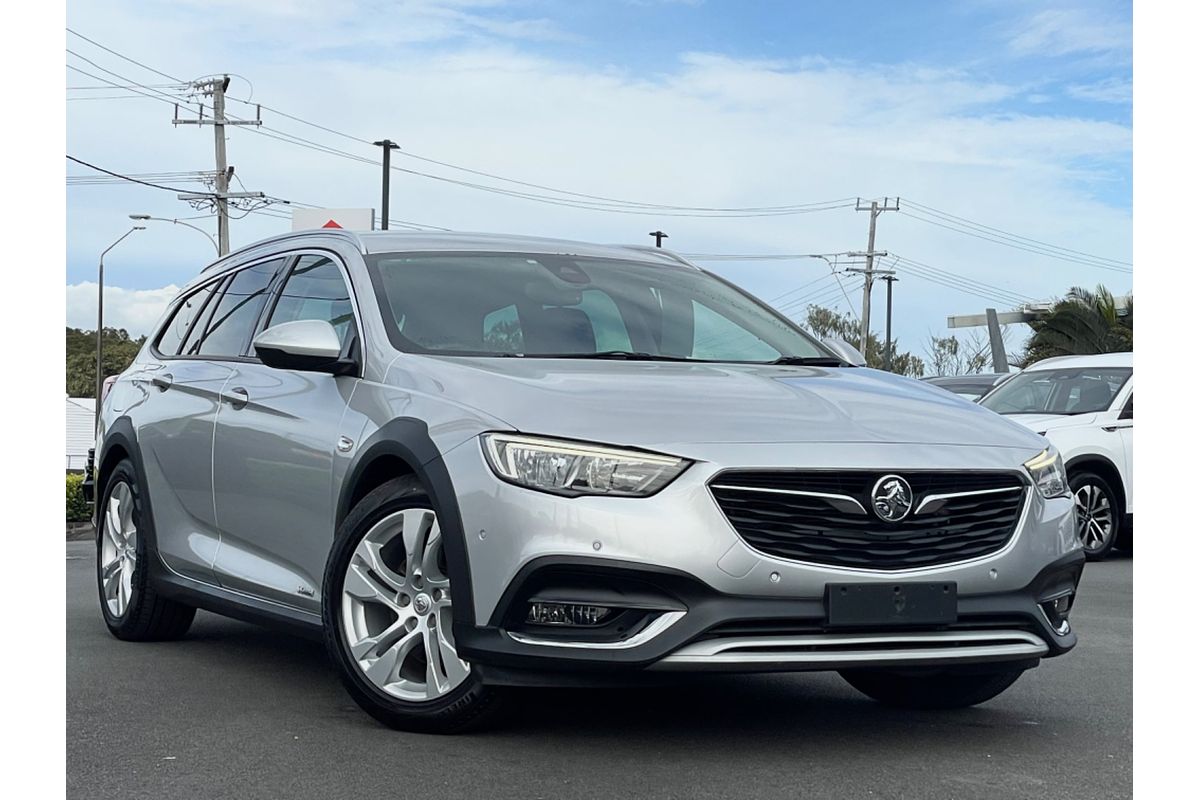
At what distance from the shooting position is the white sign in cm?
2877

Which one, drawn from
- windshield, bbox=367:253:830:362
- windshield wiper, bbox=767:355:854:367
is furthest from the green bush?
windshield wiper, bbox=767:355:854:367

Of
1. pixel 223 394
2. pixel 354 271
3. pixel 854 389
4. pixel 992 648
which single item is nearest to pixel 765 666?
pixel 992 648

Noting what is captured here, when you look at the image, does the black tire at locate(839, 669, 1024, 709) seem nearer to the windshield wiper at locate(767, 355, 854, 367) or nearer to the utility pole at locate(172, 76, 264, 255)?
the windshield wiper at locate(767, 355, 854, 367)

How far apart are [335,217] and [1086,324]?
76.4 feet

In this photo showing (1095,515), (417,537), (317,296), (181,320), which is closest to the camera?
(417,537)

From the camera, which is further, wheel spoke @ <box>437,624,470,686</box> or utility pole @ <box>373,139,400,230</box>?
utility pole @ <box>373,139,400,230</box>

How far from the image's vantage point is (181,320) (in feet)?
25.1

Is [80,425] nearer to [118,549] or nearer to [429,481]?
[118,549]

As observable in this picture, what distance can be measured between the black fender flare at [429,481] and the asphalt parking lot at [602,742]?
495mm

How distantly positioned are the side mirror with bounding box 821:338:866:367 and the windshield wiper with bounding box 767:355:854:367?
105 mm

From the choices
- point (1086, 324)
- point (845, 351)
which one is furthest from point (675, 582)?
point (1086, 324)

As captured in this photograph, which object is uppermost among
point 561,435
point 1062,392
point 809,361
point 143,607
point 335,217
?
point 335,217

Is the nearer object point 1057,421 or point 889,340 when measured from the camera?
point 1057,421

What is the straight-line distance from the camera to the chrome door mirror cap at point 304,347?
17.8ft
